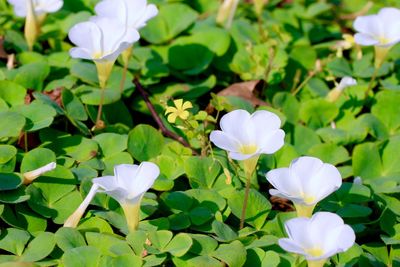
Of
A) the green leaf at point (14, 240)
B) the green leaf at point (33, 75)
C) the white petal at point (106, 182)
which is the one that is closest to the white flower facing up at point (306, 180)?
the white petal at point (106, 182)

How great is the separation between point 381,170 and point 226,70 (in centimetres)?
64

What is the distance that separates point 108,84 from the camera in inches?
84.2

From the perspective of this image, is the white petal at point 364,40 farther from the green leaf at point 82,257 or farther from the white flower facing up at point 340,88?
the green leaf at point 82,257

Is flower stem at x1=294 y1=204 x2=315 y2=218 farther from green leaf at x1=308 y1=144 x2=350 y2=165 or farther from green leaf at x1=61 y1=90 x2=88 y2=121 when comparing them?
green leaf at x1=61 y1=90 x2=88 y2=121

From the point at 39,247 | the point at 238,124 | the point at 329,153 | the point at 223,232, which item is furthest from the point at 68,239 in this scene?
the point at 329,153

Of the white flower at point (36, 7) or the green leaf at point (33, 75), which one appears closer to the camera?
the green leaf at point (33, 75)

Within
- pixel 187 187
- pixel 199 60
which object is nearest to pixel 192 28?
pixel 199 60

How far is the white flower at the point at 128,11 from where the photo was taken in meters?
1.97

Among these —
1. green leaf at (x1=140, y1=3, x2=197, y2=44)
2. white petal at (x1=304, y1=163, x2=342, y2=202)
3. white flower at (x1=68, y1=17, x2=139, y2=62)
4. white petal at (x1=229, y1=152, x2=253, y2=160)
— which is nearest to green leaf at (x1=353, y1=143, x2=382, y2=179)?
white petal at (x1=304, y1=163, x2=342, y2=202)

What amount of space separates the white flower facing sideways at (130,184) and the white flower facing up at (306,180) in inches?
9.5

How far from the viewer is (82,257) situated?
1449 mm

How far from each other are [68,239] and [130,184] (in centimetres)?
18

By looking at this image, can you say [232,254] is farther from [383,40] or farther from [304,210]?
[383,40]

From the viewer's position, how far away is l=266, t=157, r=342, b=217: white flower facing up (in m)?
1.47
